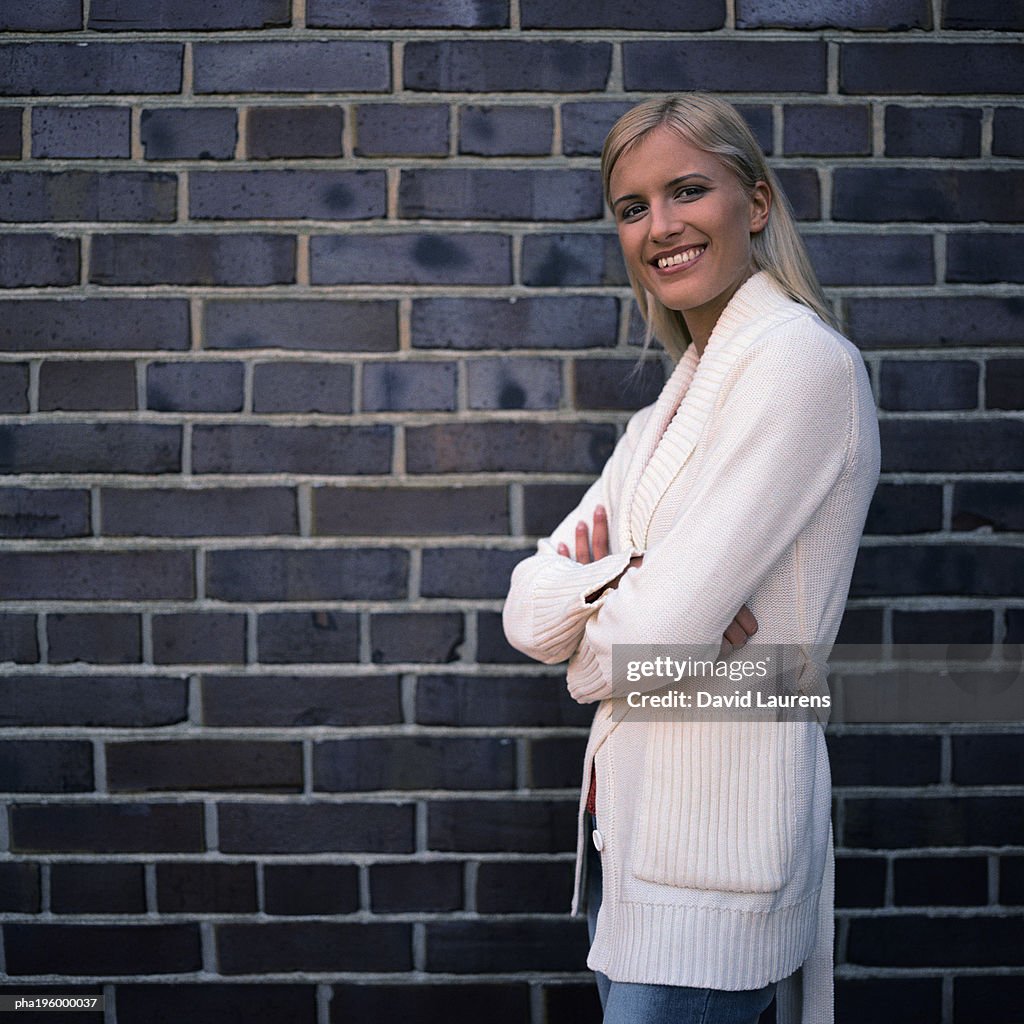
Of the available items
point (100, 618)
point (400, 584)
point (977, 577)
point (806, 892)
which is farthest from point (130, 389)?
point (977, 577)

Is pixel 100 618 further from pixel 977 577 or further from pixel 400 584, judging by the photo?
pixel 977 577

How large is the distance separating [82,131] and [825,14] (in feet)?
5.35

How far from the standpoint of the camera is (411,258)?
1927 mm

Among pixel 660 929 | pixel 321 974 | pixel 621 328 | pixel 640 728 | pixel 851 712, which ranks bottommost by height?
pixel 321 974

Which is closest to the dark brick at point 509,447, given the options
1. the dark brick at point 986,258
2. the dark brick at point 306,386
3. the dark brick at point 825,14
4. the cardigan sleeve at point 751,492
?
the dark brick at point 306,386

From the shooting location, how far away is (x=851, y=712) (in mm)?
1973

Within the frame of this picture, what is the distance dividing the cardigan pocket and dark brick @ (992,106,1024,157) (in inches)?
55.7

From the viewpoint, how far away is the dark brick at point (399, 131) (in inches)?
75.4

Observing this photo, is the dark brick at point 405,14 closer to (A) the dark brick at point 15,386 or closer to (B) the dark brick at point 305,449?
(B) the dark brick at point 305,449

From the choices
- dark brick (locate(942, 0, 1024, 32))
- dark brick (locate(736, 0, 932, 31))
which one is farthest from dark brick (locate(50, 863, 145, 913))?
dark brick (locate(942, 0, 1024, 32))

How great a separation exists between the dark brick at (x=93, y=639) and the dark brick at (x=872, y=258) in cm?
171

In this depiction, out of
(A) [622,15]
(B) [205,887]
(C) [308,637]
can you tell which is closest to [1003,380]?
(A) [622,15]

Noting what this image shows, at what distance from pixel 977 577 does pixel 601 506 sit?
912 mm

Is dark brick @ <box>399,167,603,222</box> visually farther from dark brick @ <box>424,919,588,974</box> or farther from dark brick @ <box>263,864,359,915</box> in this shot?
dark brick @ <box>424,919,588,974</box>
